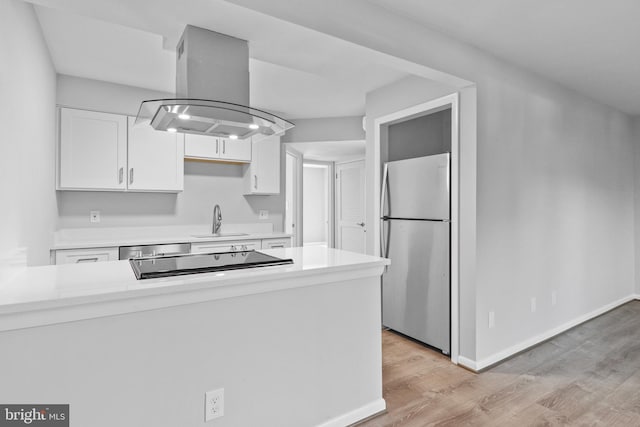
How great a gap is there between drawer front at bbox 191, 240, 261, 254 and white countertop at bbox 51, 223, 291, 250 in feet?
0.14

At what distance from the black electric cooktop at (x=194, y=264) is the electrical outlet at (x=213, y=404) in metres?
0.53

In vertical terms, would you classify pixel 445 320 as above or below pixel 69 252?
below

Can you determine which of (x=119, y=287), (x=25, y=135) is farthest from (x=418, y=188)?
(x=25, y=135)

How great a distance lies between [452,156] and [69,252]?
10.8 ft

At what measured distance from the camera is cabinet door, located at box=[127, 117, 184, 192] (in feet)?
11.5

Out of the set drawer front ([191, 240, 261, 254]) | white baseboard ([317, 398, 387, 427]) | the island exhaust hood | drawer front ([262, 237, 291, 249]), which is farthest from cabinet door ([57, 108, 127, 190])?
white baseboard ([317, 398, 387, 427])

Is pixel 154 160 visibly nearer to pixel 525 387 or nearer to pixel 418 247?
pixel 418 247

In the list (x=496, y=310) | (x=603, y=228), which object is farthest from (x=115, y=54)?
(x=603, y=228)

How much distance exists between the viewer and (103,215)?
3604 millimetres

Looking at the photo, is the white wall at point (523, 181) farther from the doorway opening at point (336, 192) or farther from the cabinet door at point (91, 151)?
the cabinet door at point (91, 151)

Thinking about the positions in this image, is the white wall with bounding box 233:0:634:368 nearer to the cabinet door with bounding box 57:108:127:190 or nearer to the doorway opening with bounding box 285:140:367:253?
the doorway opening with bounding box 285:140:367:253

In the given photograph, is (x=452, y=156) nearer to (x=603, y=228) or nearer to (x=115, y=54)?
(x=603, y=228)

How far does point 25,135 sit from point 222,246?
→ 2057 millimetres

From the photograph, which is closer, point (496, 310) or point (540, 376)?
point (540, 376)
